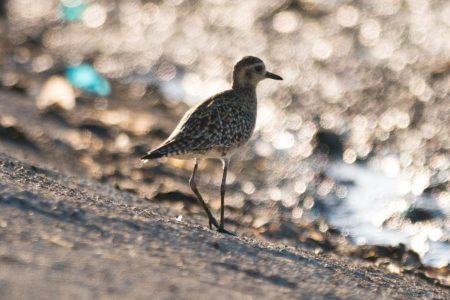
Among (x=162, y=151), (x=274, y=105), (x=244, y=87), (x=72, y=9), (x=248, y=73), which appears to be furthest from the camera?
(x=72, y=9)

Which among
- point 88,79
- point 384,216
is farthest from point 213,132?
point 88,79

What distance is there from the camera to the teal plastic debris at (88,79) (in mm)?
17188

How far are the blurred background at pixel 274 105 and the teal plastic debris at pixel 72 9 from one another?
2.1 inches

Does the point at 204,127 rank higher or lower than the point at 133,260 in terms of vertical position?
higher

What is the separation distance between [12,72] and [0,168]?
27.6ft

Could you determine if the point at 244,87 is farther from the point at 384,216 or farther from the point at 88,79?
the point at 88,79

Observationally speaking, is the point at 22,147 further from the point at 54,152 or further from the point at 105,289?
the point at 105,289

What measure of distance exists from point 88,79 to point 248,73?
6714 millimetres

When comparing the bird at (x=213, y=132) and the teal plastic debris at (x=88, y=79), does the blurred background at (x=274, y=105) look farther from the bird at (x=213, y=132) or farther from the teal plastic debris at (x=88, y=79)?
the bird at (x=213, y=132)

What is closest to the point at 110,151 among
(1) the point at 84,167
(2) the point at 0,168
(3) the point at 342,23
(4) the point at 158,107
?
(1) the point at 84,167

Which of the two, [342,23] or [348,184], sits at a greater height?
[342,23]

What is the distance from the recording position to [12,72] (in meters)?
17.4

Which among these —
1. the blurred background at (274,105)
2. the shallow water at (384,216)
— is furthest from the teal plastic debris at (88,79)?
the shallow water at (384,216)

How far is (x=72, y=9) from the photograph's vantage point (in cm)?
2259
